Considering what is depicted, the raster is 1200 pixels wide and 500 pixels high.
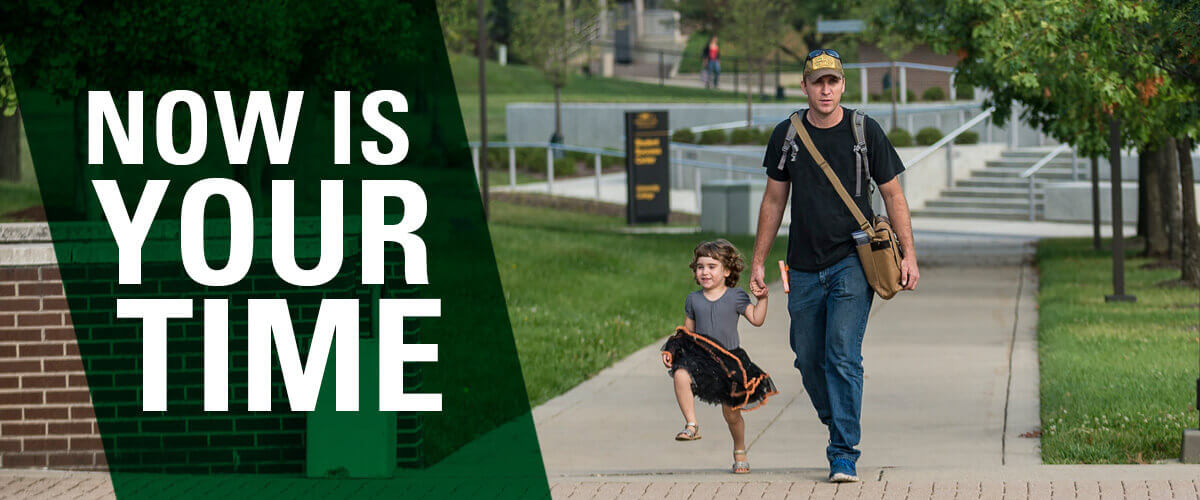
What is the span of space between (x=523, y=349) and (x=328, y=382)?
17.7ft

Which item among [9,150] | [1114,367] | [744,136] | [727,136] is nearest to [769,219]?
[1114,367]

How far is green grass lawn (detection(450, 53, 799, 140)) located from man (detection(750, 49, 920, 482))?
124 ft

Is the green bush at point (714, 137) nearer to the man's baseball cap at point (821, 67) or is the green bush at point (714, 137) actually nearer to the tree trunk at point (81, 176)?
the tree trunk at point (81, 176)

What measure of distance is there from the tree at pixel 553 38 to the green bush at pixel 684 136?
14.9ft

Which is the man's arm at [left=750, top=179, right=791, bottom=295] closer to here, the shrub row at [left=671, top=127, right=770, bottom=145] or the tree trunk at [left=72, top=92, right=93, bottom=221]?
the tree trunk at [left=72, top=92, right=93, bottom=221]

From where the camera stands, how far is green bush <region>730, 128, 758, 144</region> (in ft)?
120

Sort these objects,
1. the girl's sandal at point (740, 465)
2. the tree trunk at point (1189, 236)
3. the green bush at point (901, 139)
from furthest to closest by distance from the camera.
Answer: the green bush at point (901, 139) < the tree trunk at point (1189, 236) < the girl's sandal at point (740, 465)

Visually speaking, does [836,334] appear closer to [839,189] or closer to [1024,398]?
[839,189]

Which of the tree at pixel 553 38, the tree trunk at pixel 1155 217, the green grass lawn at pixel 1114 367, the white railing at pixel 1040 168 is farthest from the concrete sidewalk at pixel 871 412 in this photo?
the tree at pixel 553 38

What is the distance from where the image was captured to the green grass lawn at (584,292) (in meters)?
12.4

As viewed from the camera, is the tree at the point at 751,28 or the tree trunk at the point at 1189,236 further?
the tree at the point at 751,28
